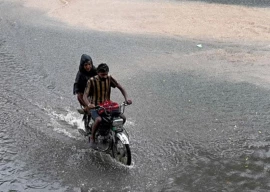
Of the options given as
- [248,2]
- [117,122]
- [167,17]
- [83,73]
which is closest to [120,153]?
[117,122]

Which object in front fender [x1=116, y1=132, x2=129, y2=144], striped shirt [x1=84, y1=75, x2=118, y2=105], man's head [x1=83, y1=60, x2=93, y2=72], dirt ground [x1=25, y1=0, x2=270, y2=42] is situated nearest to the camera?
front fender [x1=116, y1=132, x2=129, y2=144]

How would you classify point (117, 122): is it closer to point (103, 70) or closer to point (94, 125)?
point (94, 125)

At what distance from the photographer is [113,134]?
22.4 feet

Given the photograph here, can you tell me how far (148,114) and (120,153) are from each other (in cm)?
225

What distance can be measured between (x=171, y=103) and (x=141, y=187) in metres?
3.58

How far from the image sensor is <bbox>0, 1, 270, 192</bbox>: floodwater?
21.7 feet

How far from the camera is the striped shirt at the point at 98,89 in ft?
22.8

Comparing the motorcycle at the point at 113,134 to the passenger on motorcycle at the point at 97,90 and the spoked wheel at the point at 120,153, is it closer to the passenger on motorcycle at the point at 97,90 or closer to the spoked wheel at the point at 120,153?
the spoked wheel at the point at 120,153

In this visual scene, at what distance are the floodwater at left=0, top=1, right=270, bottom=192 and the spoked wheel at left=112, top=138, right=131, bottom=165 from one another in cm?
14

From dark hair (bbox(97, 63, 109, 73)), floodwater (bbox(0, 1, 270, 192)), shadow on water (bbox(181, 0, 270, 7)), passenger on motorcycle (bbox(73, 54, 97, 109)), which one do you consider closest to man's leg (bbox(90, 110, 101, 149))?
floodwater (bbox(0, 1, 270, 192))

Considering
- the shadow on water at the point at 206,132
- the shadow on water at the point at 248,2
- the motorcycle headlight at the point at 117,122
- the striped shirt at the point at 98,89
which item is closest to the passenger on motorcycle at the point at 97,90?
the striped shirt at the point at 98,89

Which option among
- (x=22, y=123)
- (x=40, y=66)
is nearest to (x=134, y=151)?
(x=22, y=123)

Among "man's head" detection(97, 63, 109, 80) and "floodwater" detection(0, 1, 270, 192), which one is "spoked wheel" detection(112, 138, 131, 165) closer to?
"floodwater" detection(0, 1, 270, 192)

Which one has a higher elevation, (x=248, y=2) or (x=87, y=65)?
(x=248, y=2)
